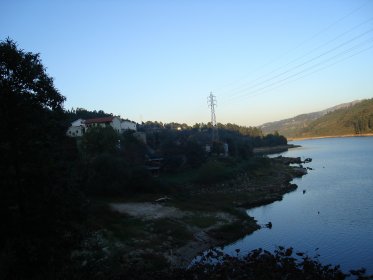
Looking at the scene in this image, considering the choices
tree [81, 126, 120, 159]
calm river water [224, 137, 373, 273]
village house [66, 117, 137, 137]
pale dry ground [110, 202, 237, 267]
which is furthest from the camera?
village house [66, 117, 137, 137]

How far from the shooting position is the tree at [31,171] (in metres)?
18.3

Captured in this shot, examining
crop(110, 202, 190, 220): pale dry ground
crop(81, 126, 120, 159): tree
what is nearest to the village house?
crop(81, 126, 120, 159): tree

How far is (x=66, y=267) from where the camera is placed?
18812mm

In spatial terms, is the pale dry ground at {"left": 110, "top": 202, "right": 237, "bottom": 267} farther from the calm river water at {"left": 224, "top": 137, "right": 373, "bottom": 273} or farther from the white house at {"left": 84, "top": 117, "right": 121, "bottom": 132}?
the white house at {"left": 84, "top": 117, "right": 121, "bottom": 132}

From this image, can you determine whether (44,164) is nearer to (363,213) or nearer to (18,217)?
(18,217)

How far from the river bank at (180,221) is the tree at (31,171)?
15.2 metres

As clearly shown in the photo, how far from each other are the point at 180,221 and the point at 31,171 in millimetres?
30767

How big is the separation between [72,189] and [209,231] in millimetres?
27357

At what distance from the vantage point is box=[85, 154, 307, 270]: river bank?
120 feet

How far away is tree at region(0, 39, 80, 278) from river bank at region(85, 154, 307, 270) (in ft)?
49.8

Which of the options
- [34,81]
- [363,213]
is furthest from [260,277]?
[363,213]

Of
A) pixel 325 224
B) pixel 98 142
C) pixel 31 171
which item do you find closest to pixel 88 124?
pixel 98 142

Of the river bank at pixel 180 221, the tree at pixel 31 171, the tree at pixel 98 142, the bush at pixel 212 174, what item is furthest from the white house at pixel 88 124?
the tree at pixel 31 171

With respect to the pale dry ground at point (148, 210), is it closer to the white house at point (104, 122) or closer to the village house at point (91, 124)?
the village house at point (91, 124)
